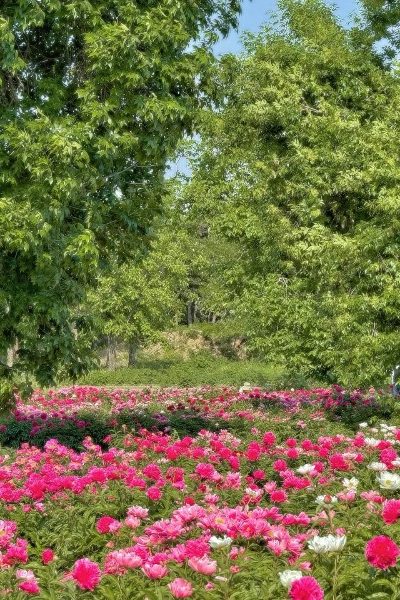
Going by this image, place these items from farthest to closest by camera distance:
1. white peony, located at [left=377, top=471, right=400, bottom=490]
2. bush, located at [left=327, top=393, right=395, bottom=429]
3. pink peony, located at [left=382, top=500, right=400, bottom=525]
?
bush, located at [left=327, top=393, right=395, bottom=429] < white peony, located at [left=377, top=471, right=400, bottom=490] < pink peony, located at [left=382, top=500, right=400, bottom=525]

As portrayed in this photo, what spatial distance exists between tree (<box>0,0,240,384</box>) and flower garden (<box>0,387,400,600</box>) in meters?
1.59

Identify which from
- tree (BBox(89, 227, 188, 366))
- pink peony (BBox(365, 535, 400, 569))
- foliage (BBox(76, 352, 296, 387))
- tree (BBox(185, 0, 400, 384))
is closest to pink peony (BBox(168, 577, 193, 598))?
pink peony (BBox(365, 535, 400, 569))

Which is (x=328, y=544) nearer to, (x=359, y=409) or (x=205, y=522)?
(x=205, y=522)

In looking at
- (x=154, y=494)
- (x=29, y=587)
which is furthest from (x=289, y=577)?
(x=154, y=494)

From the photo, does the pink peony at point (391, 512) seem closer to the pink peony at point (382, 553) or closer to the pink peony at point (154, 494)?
the pink peony at point (382, 553)

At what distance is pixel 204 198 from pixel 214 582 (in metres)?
25.4

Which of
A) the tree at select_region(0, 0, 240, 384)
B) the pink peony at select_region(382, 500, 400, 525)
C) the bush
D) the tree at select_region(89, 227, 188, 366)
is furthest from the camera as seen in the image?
the tree at select_region(89, 227, 188, 366)

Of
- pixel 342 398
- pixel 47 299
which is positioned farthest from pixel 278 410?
pixel 47 299

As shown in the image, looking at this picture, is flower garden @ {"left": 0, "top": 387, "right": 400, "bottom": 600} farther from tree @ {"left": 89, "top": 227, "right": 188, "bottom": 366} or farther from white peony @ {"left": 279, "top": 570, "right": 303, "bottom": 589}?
tree @ {"left": 89, "top": 227, "right": 188, "bottom": 366}

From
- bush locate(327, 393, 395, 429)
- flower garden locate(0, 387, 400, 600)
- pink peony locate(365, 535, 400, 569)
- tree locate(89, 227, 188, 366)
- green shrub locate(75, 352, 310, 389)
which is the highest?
tree locate(89, 227, 188, 366)

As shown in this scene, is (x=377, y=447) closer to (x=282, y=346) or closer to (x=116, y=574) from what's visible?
(x=116, y=574)

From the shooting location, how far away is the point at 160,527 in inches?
153

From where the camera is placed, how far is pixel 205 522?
389 centimetres

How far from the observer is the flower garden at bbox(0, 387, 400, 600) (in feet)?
10.7
